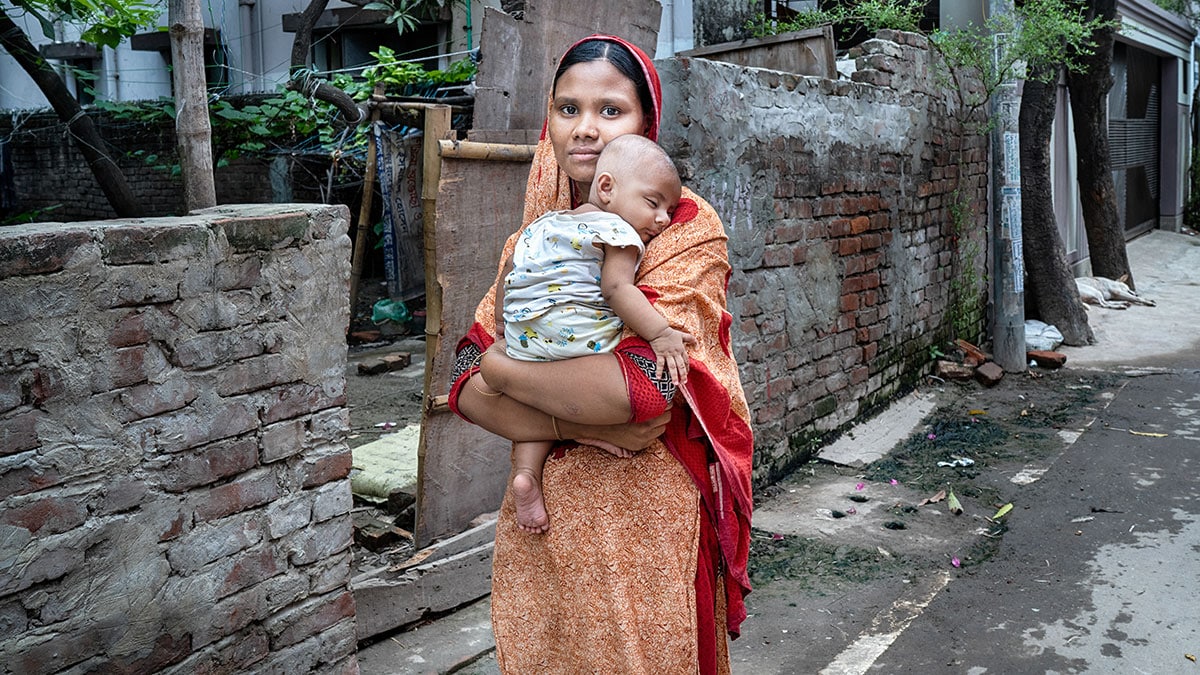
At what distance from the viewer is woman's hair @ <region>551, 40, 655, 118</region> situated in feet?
6.69

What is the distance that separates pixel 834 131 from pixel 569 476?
159 inches

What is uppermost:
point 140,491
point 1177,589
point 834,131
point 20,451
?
point 834,131

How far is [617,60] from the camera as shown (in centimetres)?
204

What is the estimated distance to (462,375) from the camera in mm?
2094

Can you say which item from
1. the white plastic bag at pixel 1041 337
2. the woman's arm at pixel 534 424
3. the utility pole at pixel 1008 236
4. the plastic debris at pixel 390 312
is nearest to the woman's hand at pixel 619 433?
the woman's arm at pixel 534 424

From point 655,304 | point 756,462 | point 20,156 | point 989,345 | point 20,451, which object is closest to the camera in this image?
point 655,304

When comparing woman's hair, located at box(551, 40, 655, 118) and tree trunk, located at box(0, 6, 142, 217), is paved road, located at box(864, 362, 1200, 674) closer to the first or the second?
woman's hair, located at box(551, 40, 655, 118)

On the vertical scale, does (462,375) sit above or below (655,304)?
below

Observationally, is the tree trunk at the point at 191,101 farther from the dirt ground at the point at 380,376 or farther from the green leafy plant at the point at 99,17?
the green leafy plant at the point at 99,17

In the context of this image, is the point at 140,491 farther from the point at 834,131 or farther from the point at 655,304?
the point at 834,131

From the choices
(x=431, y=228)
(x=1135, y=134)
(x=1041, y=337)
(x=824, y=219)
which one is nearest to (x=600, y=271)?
(x=431, y=228)

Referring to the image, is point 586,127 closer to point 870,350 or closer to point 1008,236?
point 870,350

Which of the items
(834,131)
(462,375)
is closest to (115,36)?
(834,131)

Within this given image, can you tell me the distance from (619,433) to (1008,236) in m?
6.44
